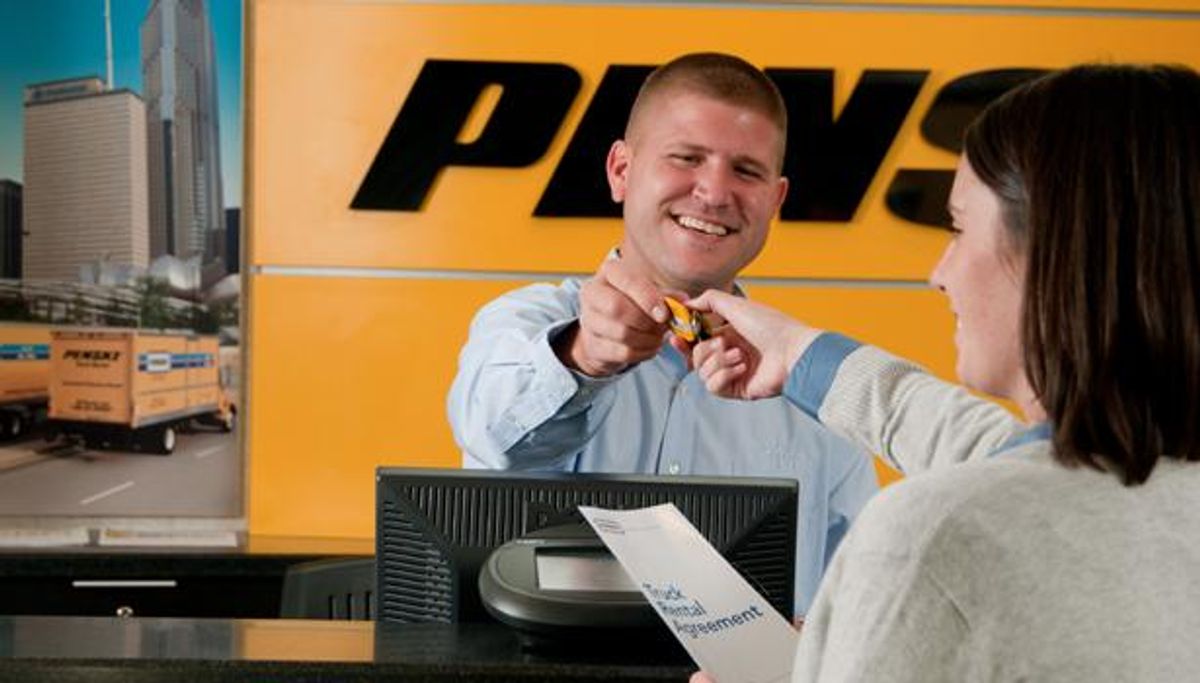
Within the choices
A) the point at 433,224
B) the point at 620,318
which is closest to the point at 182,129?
the point at 433,224

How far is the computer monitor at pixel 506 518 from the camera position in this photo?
1658mm

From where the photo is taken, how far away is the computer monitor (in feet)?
5.44

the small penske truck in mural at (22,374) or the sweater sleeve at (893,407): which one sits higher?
the sweater sleeve at (893,407)

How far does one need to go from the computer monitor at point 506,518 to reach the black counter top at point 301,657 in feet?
0.28

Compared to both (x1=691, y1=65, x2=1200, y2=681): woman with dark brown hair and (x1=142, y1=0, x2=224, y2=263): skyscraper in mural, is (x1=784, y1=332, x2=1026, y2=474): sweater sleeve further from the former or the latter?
(x1=142, y1=0, x2=224, y2=263): skyscraper in mural

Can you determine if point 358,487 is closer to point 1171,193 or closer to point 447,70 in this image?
point 447,70

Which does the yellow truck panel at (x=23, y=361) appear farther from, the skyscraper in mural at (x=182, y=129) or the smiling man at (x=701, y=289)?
the smiling man at (x=701, y=289)

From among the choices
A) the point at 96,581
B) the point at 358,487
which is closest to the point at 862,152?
the point at 358,487

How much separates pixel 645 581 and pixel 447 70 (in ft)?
8.48

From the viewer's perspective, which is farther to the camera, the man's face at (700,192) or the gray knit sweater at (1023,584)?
the man's face at (700,192)

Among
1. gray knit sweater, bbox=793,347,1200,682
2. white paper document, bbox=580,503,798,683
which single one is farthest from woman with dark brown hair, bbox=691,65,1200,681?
white paper document, bbox=580,503,798,683

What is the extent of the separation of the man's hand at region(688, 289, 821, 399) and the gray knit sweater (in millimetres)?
572

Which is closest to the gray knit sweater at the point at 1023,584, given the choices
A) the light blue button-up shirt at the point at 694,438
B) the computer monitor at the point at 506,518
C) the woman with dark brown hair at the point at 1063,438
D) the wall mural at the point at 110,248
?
the woman with dark brown hair at the point at 1063,438

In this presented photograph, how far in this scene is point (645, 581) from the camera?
1.26 metres
